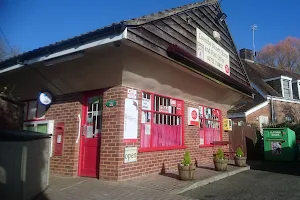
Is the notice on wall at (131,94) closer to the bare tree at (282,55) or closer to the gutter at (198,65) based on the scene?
the gutter at (198,65)

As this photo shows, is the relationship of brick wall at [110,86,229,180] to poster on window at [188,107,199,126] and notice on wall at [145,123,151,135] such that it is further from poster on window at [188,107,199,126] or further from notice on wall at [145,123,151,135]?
poster on window at [188,107,199,126]

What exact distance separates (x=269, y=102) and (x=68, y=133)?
16583 mm

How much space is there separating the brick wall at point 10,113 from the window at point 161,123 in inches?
173

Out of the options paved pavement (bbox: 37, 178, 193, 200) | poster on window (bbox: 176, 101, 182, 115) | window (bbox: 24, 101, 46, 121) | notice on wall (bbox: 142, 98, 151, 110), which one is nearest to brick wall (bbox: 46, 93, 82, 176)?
window (bbox: 24, 101, 46, 121)

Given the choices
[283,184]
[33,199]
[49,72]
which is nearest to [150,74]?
[49,72]

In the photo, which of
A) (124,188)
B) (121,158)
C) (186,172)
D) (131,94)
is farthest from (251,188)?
(131,94)

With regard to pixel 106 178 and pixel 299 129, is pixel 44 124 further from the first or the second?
pixel 299 129

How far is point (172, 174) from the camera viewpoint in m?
8.10

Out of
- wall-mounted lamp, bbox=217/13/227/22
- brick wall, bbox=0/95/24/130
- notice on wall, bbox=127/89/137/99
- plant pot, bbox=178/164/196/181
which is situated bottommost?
plant pot, bbox=178/164/196/181

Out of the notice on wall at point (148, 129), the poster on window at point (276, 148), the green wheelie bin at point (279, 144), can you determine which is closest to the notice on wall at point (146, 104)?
the notice on wall at point (148, 129)

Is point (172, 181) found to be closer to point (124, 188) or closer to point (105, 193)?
point (124, 188)

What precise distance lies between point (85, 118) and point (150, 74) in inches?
92.0

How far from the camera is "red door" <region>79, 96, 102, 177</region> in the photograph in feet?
24.5

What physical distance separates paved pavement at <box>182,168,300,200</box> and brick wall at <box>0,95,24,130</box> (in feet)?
19.9
